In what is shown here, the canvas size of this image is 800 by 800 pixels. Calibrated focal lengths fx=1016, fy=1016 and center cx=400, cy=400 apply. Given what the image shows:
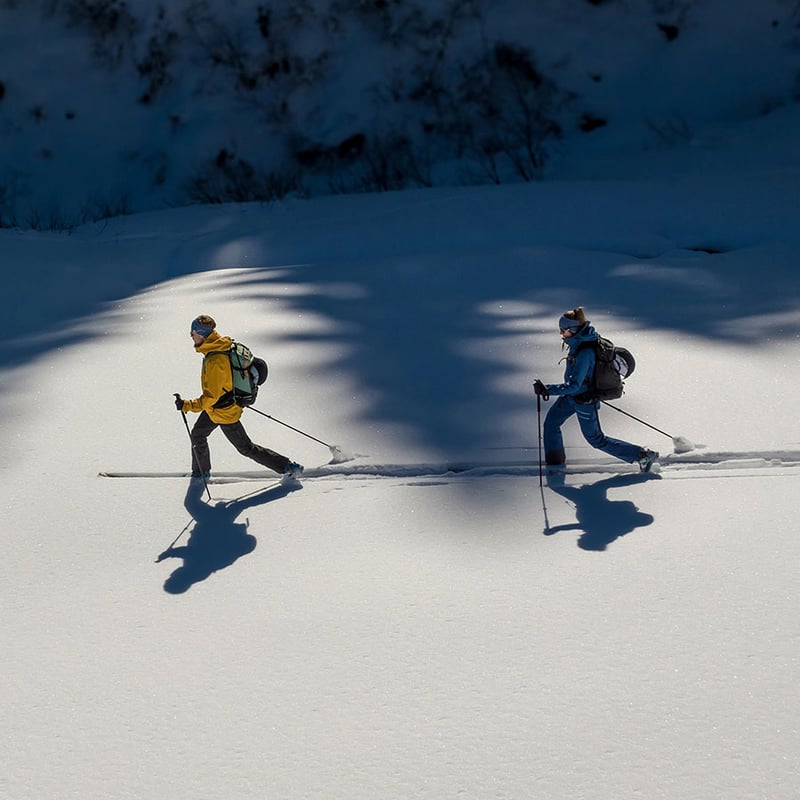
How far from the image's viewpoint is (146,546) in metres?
5.18

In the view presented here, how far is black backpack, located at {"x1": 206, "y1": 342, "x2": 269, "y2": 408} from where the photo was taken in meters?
5.58

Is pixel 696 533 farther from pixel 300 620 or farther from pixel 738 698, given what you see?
pixel 300 620

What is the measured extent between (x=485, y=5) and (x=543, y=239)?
610 inches

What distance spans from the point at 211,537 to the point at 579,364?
2151 millimetres

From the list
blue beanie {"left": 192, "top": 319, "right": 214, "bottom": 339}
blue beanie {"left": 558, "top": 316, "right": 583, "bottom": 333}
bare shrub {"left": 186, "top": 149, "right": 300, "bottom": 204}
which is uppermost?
bare shrub {"left": 186, "top": 149, "right": 300, "bottom": 204}

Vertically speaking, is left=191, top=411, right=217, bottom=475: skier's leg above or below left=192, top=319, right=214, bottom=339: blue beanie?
below

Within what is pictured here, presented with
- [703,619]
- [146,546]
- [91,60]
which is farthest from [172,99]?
[703,619]

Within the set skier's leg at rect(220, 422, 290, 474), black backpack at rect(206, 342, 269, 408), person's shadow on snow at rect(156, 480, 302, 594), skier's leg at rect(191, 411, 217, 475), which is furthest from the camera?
skier's leg at rect(191, 411, 217, 475)

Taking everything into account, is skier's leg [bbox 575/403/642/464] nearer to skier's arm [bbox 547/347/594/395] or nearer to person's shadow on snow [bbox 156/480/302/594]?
skier's arm [bbox 547/347/594/395]

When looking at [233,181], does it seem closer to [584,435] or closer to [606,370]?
[584,435]

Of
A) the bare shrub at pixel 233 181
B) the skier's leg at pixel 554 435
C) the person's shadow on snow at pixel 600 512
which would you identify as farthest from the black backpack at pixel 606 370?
the bare shrub at pixel 233 181

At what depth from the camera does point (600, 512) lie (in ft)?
17.4

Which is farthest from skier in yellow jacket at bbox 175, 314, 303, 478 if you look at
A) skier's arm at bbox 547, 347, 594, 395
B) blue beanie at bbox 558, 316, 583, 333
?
blue beanie at bbox 558, 316, 583, 333

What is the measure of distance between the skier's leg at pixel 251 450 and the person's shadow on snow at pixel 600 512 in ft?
5.09
